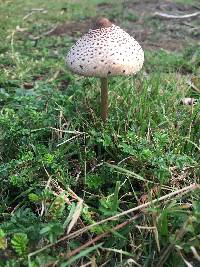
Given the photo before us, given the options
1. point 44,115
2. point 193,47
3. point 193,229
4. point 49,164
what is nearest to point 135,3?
point 193,47

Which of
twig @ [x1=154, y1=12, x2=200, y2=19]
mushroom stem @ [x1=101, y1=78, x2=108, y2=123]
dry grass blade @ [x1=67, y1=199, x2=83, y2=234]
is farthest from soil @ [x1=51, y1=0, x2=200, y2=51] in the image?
dry grass blade @ [x1=67, y1=199, x2=83, y2=234]

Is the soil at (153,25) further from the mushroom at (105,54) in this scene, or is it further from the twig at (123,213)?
the twig at (123,213)

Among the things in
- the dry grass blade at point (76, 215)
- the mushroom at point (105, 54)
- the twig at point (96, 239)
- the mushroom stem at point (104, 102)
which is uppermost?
the mushroom at point (105, 54)

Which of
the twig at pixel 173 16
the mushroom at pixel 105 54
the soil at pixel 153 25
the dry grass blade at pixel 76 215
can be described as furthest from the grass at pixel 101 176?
the twig at pixel 173 16

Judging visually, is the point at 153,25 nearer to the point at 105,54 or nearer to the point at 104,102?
the point at 104,102

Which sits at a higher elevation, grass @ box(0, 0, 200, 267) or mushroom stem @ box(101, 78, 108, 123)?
mushroom stem @ box(101, 78, 108, 123)

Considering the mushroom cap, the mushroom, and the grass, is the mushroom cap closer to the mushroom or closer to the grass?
the mushroom

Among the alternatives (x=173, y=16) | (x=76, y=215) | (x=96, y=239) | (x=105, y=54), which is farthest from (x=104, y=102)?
(x=173, y=16)
